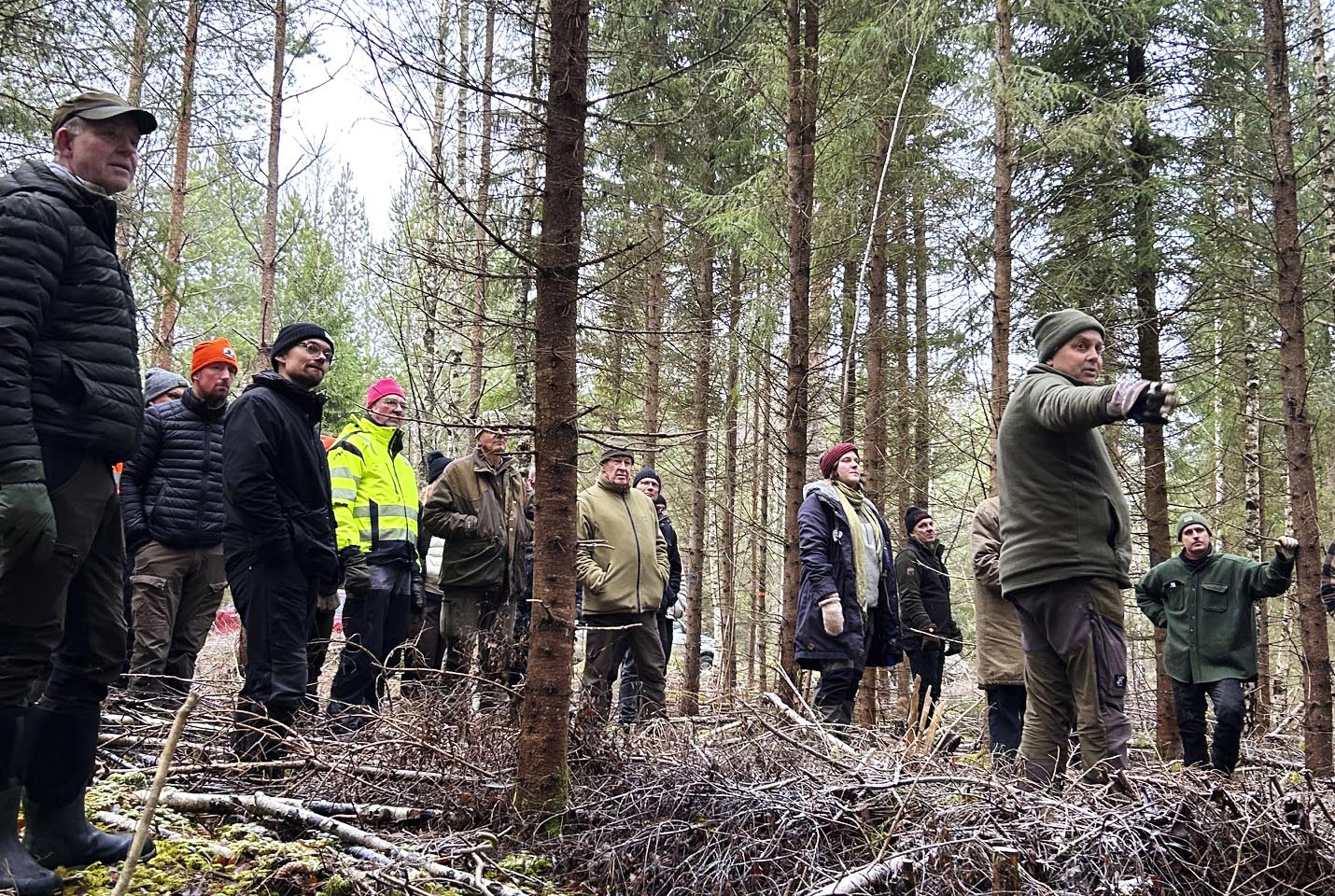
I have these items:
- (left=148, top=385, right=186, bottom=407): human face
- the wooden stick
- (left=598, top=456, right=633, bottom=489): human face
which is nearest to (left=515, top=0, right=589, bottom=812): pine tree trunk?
the wooden stick

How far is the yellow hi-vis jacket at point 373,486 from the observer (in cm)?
621

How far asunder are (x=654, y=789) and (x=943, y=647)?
6.30m

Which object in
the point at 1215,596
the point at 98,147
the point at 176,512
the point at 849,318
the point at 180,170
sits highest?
the point at 180,170

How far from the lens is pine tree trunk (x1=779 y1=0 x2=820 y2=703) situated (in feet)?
24.6

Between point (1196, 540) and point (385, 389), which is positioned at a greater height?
point (385, 389)

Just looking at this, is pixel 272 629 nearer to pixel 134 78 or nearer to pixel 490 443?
pixel 490 443

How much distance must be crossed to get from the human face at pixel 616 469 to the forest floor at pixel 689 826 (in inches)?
124

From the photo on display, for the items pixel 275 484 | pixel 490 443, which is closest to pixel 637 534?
pixel 490 443

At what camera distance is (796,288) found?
300 inches

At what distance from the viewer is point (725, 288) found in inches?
586

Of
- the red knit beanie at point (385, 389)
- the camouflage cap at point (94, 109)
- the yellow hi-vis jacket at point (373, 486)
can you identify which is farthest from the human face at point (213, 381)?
the camouflage cap at point (94, 109)

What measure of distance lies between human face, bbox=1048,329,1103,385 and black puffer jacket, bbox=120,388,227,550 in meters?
5.04

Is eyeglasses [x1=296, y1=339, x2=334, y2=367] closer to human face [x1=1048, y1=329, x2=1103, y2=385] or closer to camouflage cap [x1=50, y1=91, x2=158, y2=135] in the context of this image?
camouflage cap [x1=50, y1=91, x2=158, y2=135]

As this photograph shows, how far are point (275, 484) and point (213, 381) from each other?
215 cm
